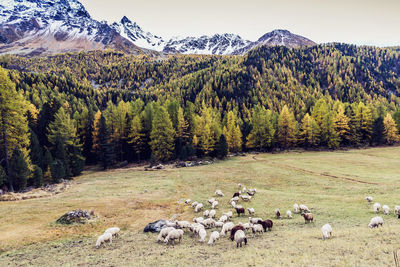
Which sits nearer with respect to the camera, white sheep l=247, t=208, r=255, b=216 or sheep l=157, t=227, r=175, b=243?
sheep l=157, t=227, r=175, b=243

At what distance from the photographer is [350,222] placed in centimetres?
1744

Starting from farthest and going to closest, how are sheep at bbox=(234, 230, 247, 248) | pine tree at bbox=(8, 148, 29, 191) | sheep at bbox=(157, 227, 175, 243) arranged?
pine tree at bbox=(8, 148, 29, 191)
sheep at bbox=(157, 227, 175, 243)
sheep at bbox=(234, 230, 247, 248)

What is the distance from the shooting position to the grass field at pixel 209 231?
460 inches

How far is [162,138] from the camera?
67750 millimetres

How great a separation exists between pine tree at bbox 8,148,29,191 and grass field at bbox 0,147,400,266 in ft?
25.0

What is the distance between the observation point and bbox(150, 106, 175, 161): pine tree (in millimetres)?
67938

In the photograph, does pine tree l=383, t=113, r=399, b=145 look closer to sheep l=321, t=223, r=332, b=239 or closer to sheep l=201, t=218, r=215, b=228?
sheep l=321, t=223, r=332, b=239

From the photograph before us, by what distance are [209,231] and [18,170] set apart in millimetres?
35034

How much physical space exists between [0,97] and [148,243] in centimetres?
3665

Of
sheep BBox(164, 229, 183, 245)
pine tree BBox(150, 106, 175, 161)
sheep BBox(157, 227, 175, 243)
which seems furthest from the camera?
pine tree BBox(150, 106, 175, 161)

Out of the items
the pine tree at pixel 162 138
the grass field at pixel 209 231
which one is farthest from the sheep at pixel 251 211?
the pine tree at pixel 162 138

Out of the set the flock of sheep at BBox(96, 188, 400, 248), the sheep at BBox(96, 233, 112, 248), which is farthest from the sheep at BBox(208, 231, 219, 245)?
the sheep at BBox(96, 233, 112, 248)

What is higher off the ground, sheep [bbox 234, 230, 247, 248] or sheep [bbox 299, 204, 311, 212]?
sheep [bbox 234, 230, 247, 248]

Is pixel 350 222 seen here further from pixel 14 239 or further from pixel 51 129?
pixel 51 129
